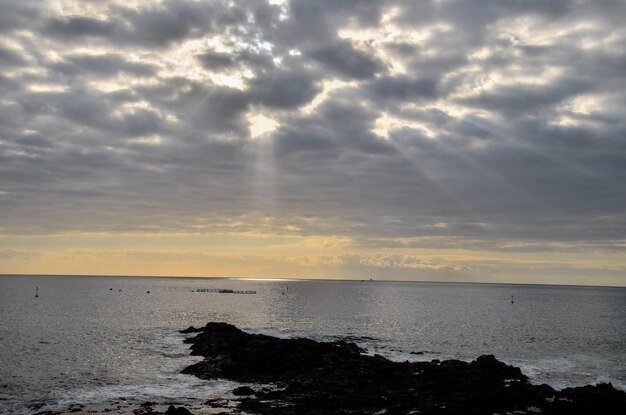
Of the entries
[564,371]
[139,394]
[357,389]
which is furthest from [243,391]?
[564,371]

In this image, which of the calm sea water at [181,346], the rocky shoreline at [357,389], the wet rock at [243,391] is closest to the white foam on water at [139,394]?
the calm sea water at [181,346]

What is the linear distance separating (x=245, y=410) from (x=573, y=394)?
72.5 feet

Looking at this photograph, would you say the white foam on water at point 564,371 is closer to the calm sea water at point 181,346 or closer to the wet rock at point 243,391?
the calm sea water at point 181,346

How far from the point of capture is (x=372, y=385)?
126 feet

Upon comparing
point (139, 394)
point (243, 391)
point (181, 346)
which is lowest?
point (181, 346)

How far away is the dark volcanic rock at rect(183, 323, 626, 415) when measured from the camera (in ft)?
104

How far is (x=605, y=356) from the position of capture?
61.4 metres

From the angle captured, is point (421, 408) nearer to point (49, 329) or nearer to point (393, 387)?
point (393, 387)

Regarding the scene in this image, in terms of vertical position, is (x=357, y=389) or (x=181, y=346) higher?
(x=357, y=389)

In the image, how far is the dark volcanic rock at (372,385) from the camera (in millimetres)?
31641

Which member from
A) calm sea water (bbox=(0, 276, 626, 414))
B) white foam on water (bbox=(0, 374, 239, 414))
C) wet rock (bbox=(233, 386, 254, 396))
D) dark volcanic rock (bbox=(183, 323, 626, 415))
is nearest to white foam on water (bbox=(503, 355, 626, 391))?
calm sea water (bbox=(0, 276, 626, 414))

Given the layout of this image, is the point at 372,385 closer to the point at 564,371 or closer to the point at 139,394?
the point at 139,394

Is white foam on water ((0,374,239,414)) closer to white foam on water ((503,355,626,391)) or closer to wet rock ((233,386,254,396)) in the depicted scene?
wet rock ((233,386,254,396))

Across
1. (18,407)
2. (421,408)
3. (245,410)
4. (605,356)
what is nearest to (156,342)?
(18,407)
